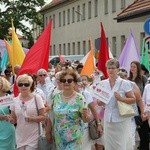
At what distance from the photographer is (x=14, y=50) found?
13586mm

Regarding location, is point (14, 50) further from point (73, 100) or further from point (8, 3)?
point (8, 3)

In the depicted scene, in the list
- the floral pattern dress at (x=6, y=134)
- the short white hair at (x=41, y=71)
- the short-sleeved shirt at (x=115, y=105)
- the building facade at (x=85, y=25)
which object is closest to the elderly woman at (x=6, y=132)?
the floral pattern dress at (x=6, y=134)

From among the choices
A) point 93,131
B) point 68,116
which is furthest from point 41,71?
point 68,116

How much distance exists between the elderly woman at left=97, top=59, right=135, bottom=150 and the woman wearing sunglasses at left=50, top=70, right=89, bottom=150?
5.55ft

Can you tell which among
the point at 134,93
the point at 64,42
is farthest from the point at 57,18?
the point at 134,93

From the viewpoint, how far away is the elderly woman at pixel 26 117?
7324 millimetres

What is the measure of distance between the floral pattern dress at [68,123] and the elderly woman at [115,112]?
1710 millimetres

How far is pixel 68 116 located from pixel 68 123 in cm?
8

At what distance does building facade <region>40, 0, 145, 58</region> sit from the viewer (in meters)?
45.0

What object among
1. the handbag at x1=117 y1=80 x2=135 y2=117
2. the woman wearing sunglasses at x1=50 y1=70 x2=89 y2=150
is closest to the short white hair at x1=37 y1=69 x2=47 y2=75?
the handbag at x1=117 y1=80 x2=135 y2=117

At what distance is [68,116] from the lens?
697cm

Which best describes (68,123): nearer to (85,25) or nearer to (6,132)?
(6,132)

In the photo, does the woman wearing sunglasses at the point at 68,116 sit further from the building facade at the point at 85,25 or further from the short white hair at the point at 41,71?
the building facade at the point at 85,25

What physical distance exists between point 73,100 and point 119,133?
198 centimetres
